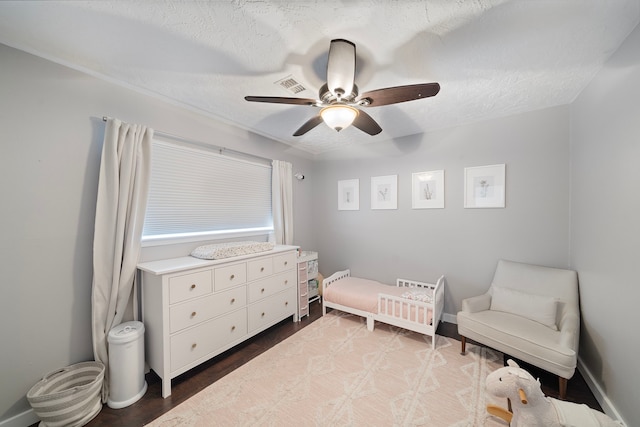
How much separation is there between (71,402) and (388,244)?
3339 millimetres

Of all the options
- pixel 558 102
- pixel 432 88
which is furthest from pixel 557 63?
pixel 432 88

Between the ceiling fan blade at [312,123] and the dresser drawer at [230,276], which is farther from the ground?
the ceiling fan blade at [312,123]

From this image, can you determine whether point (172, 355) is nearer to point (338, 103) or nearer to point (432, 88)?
point (338, 103)

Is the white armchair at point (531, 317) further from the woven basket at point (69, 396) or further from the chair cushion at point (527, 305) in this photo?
the woven basket at point (69, 396)

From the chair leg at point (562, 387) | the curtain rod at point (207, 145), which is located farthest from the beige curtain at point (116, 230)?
the chair leg at point (562, 387)

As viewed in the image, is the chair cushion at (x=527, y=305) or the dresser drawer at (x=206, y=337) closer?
the dresser drawer at (x=206, y=337)

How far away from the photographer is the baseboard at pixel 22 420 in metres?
1.49

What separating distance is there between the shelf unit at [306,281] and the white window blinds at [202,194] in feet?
2.38

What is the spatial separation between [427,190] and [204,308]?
9.57 ft

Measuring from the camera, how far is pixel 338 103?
163 centimetres

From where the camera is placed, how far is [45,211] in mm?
1643

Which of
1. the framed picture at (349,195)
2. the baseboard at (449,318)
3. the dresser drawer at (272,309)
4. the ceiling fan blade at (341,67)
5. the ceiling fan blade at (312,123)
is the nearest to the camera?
the ceiling fan blade at (341,67)

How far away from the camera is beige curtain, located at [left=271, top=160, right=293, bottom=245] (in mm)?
3365

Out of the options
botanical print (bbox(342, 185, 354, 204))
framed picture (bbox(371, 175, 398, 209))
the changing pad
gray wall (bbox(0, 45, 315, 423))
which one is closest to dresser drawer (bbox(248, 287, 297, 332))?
the changing pad
